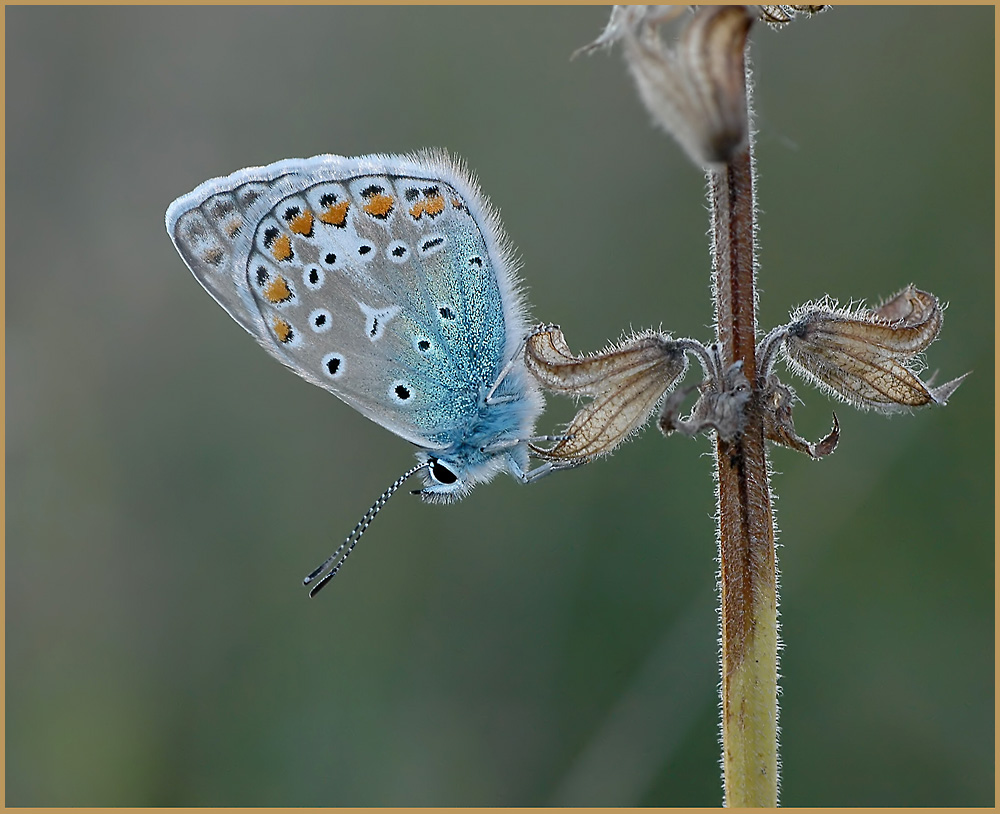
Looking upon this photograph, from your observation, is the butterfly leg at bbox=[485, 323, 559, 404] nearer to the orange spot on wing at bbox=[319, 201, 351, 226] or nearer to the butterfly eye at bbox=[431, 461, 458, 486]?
A: the butterfly eye at bbox=[431, 461, 458, 486]

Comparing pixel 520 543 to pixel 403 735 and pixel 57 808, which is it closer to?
pixel 403 735

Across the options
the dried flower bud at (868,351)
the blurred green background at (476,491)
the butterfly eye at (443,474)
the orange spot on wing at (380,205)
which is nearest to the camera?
the dried flower bud at (868,351)

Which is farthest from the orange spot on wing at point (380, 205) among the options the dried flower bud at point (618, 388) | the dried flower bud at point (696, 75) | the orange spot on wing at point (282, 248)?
the dried flower bud at point (696, 75)

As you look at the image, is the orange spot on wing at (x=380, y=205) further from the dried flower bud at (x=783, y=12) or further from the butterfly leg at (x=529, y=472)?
the dried flower bud at (x=783, y=12)

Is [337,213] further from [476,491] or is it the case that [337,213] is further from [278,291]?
[476,491]

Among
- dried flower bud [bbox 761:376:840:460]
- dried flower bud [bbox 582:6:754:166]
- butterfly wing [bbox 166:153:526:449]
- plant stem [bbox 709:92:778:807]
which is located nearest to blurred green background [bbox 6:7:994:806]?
butterfly wing [bbox 166:153:526:449]

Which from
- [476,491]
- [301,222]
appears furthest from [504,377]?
[476,491]

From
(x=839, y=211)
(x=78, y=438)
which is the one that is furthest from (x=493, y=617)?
(x=839, y=211)
